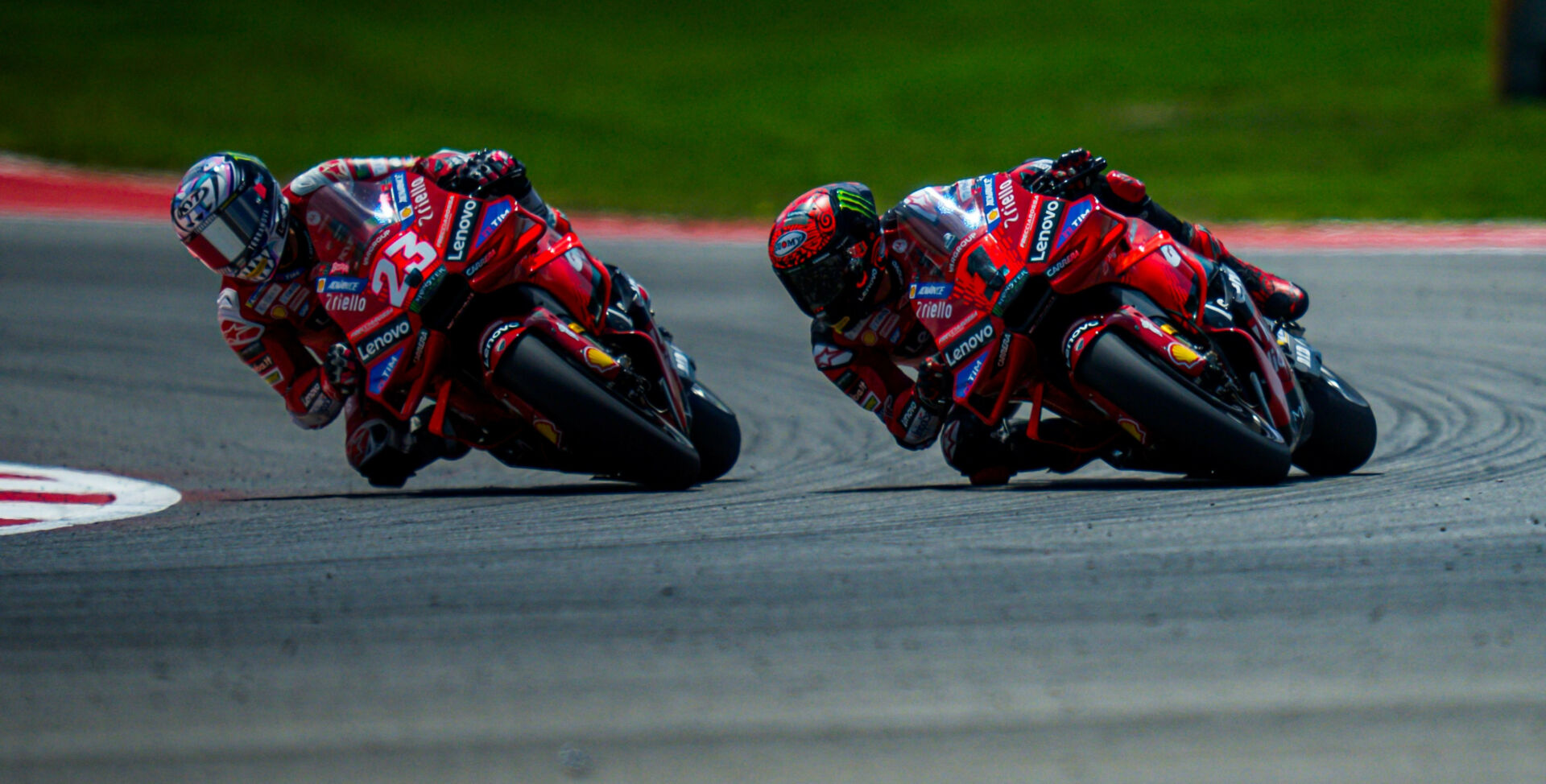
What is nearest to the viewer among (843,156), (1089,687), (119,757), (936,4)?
(119,757)

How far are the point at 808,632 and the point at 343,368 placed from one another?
10.8ft

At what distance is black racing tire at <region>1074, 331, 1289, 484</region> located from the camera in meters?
4.82

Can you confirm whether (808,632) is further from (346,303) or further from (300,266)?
(300,266)

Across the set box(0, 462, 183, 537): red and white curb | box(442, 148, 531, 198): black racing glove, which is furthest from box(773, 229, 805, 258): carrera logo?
box(0, 462, 183, 537): red and white curb

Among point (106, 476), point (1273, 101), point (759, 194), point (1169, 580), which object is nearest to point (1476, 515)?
point (1169, 580)

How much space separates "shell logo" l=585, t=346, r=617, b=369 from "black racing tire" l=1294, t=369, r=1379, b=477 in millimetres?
2343

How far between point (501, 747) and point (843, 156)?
23161mm

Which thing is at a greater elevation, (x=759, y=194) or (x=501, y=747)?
(x=501, y=747)

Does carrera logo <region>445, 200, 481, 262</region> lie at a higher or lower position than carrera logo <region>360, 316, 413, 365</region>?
higher

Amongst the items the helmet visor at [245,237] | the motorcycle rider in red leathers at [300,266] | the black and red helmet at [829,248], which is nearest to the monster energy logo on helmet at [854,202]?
the black and red helmet at [829,248]

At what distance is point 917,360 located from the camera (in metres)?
6.21

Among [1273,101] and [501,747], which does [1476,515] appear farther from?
[1273,101]

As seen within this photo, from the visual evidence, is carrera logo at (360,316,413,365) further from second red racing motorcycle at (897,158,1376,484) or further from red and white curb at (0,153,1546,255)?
red and white curb at (0,153,1546,255)

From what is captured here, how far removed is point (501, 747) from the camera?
2.77 meters
